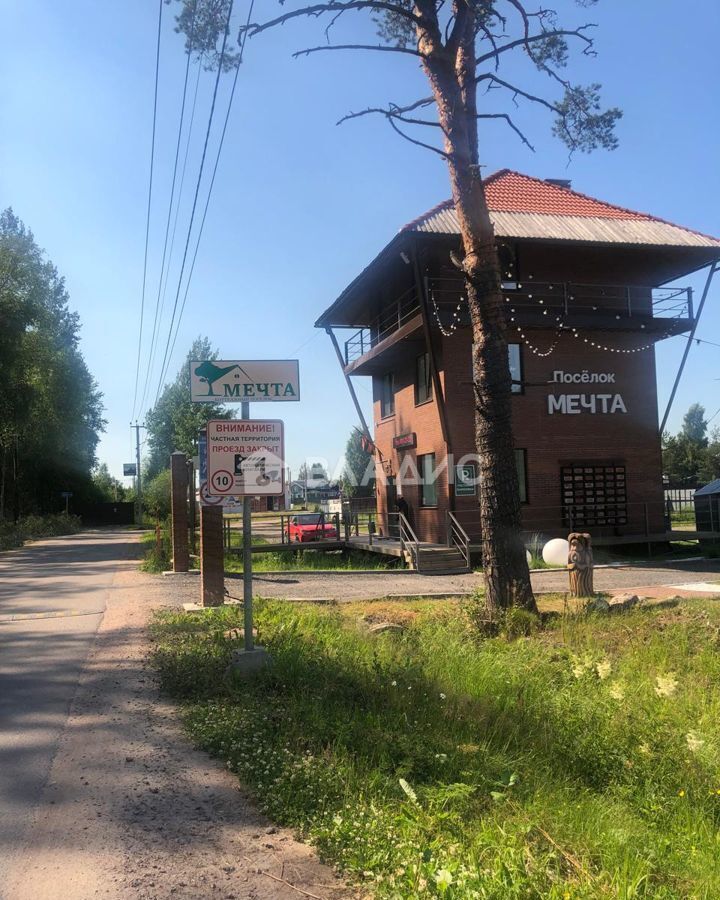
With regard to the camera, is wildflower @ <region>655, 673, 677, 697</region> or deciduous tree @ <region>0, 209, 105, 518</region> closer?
wildflower @ <region>655, 673, 677, 697</region>

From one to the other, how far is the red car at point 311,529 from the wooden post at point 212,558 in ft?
41.9

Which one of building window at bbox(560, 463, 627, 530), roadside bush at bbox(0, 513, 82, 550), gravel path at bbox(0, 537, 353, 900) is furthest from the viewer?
roadside bush at bbox(0, 513, 82, 550)

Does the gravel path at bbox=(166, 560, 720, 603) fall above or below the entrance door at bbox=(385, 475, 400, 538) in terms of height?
below

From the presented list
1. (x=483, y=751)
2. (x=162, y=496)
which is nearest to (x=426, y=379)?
(x=483, y=751)

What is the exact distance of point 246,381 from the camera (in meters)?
7.29

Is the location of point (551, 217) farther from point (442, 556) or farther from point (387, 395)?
point (442, 556)

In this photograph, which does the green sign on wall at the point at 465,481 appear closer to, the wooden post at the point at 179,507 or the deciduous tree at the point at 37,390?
the wooden post at the point at 179,507

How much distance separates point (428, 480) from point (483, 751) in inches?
721

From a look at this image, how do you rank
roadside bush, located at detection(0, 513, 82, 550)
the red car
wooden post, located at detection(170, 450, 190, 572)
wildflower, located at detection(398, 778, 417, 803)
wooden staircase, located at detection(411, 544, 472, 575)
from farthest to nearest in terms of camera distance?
roadside bush, located at detection(0, 513, 82, 550), the red car, wooden staircase, located at detection(411, 544, 472, 575), wooden post, located at detection(170, 450, 190, 572), wildflower, located at detection(398, 778, 417, 803)

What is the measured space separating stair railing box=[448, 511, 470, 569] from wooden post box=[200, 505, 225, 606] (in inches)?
368

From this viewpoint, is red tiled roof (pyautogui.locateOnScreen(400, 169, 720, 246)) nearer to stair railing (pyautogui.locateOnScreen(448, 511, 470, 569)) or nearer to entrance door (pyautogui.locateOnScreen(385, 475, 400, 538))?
stair railing (pyautogui.locateOnScreen(448, 511, 470, 569))

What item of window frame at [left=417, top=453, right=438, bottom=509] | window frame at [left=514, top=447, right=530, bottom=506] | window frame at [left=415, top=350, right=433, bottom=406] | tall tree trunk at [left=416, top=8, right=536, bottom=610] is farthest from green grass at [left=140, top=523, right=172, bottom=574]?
tall tree trunk at [left=416, top=8, right=536, bottom=610]

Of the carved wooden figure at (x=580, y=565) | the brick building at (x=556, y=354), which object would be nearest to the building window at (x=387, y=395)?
the brick building at (x=556, y=354)

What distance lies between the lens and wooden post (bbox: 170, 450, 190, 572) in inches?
641
